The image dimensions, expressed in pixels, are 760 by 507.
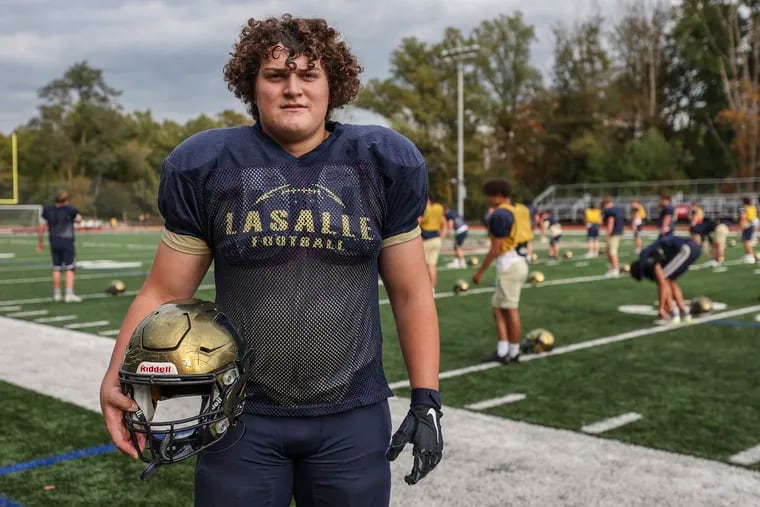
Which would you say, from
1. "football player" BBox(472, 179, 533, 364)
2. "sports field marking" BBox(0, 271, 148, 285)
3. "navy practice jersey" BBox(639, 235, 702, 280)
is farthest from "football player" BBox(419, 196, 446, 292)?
"sports field marking" BBox(0, 271, 148, 285)

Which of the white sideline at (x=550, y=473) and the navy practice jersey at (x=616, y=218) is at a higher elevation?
the navy practice jersey at (x=616, y=218)

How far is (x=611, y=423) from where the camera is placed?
5383 mm

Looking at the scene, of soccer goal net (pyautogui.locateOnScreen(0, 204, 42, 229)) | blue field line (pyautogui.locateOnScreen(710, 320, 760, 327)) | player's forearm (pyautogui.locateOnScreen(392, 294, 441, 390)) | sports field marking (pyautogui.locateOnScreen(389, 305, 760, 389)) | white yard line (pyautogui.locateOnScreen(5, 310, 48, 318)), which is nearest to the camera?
player's forearm (pyautogui.locateOnScreen(392, 294, 441, 390))

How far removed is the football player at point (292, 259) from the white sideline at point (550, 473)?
201 cm

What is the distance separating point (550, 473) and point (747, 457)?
48.8 inches

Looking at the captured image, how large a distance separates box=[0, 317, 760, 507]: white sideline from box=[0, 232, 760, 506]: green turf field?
25 cm

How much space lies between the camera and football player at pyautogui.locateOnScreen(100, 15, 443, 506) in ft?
6.54

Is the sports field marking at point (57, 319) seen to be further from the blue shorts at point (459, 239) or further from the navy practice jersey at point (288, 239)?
the blue shorts at point (459, 239)

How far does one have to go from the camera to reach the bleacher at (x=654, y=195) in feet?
136

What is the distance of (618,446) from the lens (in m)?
4.81

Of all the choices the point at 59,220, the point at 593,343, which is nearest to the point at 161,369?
the point at 593,343

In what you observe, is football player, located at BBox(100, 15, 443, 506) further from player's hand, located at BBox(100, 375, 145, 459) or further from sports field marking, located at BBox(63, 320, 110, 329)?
sports field marking, located at BBox(63, 320, 110, 329)

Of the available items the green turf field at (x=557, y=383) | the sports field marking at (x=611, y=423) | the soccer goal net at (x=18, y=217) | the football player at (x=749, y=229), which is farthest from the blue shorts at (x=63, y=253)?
the soccer goal net at (x=18, y=217)

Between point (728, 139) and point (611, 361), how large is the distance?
156 ft
